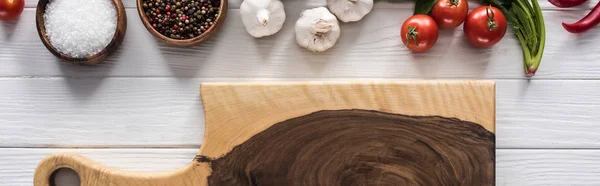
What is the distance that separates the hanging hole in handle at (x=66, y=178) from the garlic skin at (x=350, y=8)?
2.17 feet

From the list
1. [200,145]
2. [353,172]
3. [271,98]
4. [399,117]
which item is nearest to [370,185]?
[353,172]

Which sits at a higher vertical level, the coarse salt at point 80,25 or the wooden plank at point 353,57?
the coarse salt at point 80,25

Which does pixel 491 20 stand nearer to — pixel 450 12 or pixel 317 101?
pixel 450 12

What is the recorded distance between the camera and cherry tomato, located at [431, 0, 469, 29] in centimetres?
109

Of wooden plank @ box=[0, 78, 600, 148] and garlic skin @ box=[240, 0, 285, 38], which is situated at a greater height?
garlic skin @ box=[240, 0, 285, 38]

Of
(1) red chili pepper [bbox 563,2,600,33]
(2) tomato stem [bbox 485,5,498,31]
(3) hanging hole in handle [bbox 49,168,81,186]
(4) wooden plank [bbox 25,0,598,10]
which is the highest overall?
(2) tomato stem [bbox 485,5,498,31]

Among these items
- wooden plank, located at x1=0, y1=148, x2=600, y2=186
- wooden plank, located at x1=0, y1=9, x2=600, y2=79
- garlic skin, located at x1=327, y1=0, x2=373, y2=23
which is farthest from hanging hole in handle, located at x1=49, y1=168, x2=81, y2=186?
garlic skin, located at x1=327, y1=0, x2=373, y2=23

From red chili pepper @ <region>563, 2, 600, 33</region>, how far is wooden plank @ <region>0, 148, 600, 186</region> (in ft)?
0.86

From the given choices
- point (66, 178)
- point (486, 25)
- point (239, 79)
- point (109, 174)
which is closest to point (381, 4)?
point (486, 25)

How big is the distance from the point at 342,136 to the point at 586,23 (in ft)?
Answer: 1.87

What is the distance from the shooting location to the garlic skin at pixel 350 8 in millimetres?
1104

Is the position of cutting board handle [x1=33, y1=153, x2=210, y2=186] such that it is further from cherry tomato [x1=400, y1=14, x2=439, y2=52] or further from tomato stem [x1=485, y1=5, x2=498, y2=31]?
tomato stem [x1=485, y1=5, x2=498, y2=31]

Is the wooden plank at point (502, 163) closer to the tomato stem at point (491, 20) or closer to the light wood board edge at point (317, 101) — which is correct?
the light wood board edge at point (317, 101)

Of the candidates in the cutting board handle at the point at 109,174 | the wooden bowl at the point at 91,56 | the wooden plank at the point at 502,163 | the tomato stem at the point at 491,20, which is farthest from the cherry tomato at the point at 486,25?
the wooden bowl at the point at 91,56
